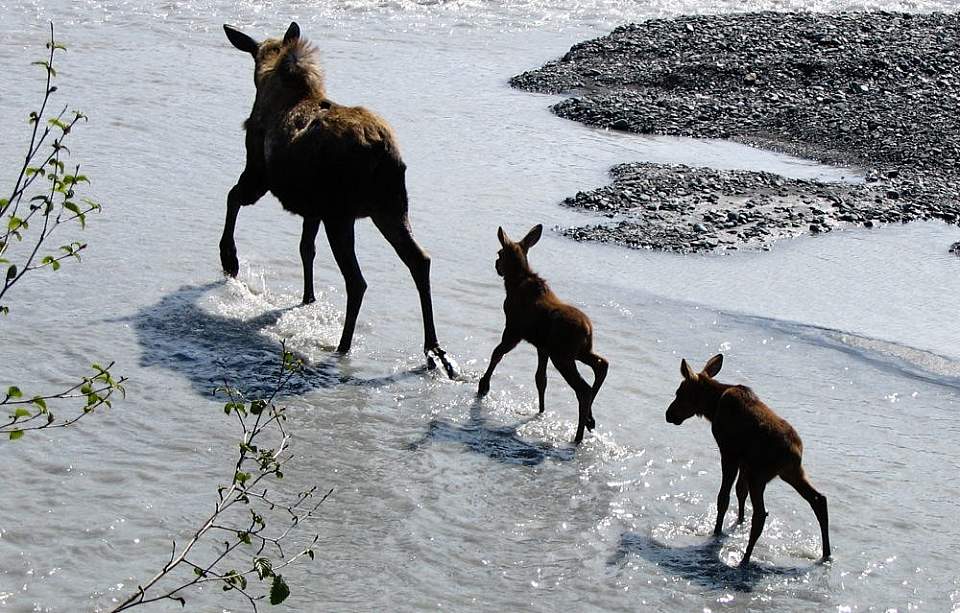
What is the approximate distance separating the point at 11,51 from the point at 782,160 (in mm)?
10354

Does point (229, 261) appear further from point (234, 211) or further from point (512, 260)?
point (512, 260)

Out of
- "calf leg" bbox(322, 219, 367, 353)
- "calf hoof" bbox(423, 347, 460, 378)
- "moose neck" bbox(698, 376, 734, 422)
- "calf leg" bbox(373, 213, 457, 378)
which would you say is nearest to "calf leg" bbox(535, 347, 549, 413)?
"calf hoof" bbox(423, 347, 460, 378)

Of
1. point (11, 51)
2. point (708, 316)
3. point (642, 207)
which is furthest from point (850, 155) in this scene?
point (11, 51)

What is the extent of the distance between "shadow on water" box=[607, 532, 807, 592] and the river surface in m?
0.02

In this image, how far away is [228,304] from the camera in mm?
9195

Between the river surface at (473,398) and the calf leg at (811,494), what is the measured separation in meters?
0.23

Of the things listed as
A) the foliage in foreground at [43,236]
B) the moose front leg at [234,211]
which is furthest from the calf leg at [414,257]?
the foliage in foreground at [43,236]

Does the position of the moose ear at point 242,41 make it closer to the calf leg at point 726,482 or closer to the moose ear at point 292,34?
the moose ear at point 292,34

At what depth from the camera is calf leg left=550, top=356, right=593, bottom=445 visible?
7340mm

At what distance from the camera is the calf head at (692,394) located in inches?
261

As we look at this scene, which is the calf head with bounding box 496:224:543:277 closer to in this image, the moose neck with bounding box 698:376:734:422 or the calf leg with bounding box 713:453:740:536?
the moose neck with bounding box 698:376:734:422

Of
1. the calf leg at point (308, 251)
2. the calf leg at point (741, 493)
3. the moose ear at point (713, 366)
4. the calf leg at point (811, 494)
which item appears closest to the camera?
the calf leg at point (811, 494)

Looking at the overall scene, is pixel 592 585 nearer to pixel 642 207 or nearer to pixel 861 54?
A: pixel 642 207

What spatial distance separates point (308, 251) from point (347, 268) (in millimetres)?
815
